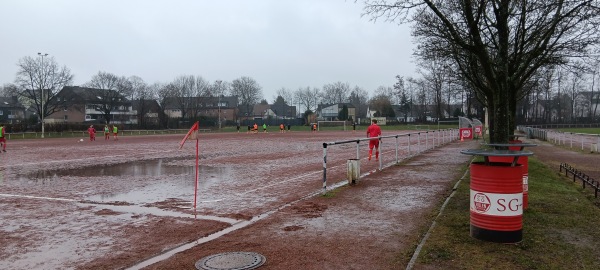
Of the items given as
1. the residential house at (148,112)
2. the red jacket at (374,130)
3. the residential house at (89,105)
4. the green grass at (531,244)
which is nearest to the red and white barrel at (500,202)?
the green grass at (531,244)

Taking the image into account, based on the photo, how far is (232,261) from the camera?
5.34 m

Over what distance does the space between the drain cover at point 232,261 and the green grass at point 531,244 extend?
1.94 m

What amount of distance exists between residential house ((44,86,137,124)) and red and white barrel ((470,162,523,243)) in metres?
85.6

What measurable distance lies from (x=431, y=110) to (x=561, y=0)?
107993mm

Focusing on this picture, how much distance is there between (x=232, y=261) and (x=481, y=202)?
11.2 feet

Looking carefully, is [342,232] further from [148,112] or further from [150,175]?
[148,112]

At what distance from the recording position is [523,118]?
8944cm

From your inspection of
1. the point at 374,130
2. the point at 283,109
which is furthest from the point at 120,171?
the point at 283,109

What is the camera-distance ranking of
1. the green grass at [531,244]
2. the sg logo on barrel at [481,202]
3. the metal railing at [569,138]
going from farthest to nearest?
1. the metal railing at [569,138]
2. the sg logo on barrel at [481,202]
3. the green grass at [531,244]

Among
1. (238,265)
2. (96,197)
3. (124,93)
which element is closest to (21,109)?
(124,93)

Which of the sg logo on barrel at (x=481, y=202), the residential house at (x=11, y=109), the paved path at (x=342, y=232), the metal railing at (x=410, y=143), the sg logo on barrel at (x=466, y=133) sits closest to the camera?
the paved path at (x=342, y=232)

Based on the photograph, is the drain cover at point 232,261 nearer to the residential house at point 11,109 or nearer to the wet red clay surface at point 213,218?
the wet red clay surface at point 213,218

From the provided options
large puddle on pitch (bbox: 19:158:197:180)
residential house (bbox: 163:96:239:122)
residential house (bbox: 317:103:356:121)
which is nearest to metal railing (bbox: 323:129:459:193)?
large puddle on pitch (bbox: 19:158:197:180)

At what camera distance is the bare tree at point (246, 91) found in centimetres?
12688
